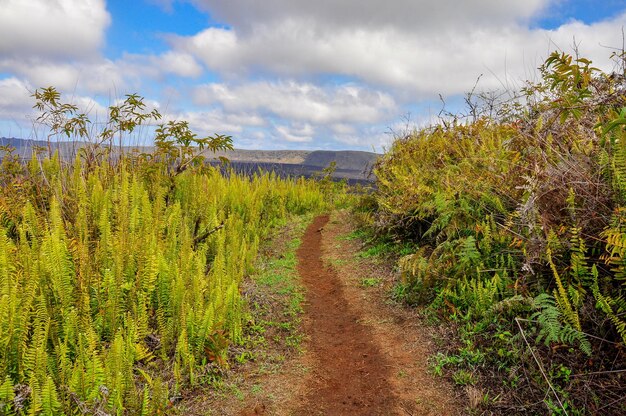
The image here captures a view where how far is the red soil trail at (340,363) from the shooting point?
333cm

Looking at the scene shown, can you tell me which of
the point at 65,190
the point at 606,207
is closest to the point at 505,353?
the point at 606,207

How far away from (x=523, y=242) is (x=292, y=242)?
562cm

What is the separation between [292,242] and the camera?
9.14 metres

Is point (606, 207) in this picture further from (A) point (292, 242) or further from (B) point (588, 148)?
(A) point (292, 242)

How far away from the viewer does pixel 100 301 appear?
11.7ft

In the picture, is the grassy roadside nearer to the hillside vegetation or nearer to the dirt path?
the dirt path

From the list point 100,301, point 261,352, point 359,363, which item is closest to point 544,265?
point 359,363

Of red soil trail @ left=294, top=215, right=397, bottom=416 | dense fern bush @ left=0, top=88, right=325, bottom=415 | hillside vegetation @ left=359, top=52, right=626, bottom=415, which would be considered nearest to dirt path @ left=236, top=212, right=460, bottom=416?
red soil trail @ left=294, top=215, right=397, bottom=416

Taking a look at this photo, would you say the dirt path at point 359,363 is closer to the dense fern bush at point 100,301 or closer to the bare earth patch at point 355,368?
the bare earth patch at point 355,368

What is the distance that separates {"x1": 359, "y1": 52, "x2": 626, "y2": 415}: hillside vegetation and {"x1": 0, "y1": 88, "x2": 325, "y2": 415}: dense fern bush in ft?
7.44

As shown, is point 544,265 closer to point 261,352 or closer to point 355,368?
point 355,368

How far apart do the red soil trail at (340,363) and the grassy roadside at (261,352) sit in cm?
20

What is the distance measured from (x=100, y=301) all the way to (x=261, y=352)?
158cm

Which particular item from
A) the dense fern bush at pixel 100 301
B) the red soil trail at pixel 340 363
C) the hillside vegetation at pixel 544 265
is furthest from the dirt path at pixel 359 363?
the dense fern bush at pixel 100 301
